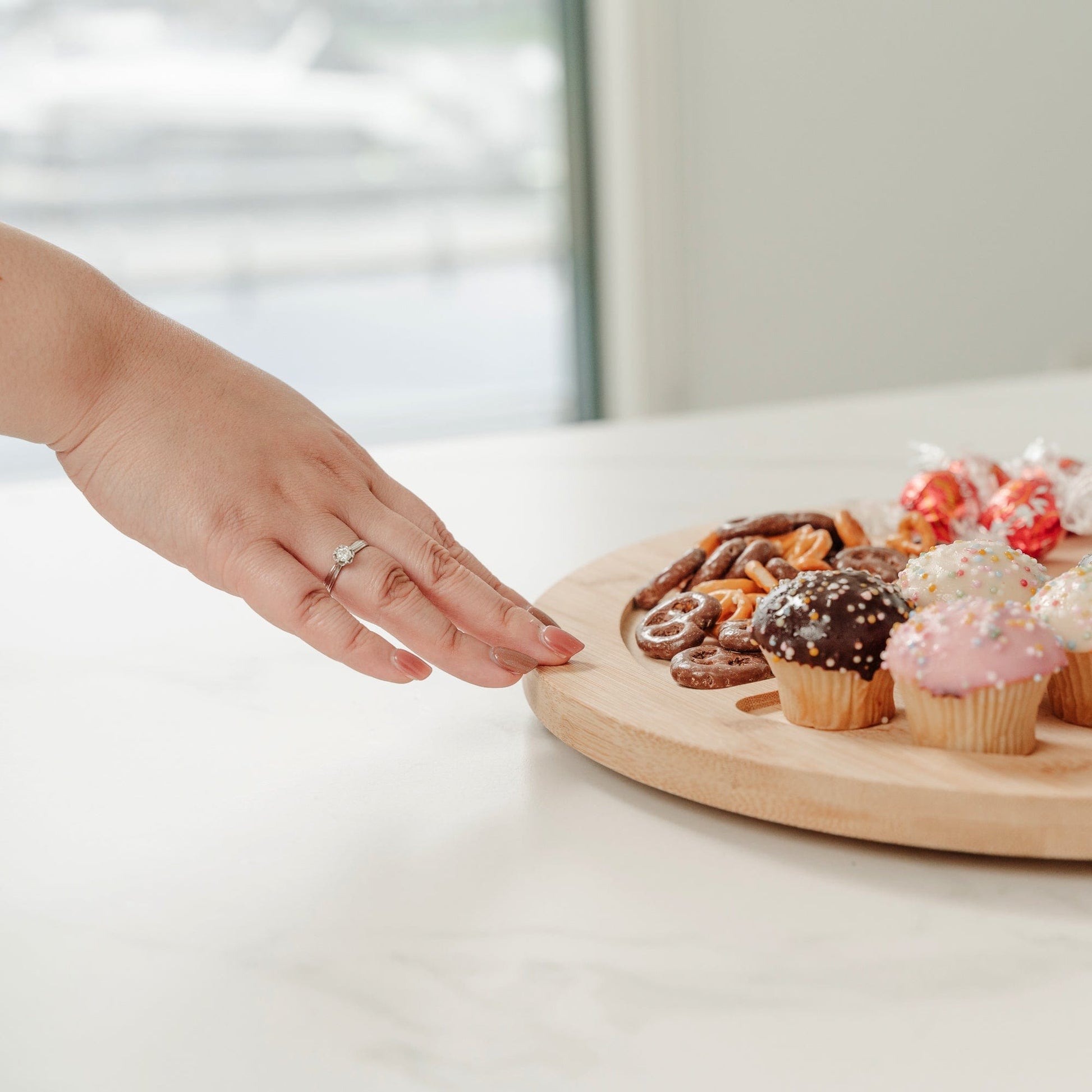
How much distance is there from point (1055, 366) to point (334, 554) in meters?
4.23

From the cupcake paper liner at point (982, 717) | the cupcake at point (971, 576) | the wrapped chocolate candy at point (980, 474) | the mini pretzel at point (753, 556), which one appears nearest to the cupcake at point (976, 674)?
the cupcake paper liner at point (982, 717)

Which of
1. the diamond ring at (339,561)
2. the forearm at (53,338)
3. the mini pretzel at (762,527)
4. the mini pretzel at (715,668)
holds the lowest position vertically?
the mini pretzel at (715,668)

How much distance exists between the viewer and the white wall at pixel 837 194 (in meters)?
4.16

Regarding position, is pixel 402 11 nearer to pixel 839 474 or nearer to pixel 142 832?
pixel 839 474

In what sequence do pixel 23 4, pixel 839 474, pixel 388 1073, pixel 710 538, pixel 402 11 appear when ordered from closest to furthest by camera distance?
1. pixel 388 1073
2. pixel 710 538
3. pixel 839 474
4. pixel 23 4
5. pixel 402 11

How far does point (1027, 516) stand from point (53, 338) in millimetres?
901

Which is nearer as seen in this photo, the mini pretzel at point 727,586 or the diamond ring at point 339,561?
the diamond ring at point 339,561

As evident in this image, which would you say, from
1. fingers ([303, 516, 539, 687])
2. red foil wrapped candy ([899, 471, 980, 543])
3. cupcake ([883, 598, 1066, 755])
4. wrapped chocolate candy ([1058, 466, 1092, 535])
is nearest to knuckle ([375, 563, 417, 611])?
fingers ([303, 516, 539, 687])

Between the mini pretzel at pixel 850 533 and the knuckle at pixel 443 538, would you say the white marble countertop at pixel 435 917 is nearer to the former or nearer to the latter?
the knuckle at pixel 443 538

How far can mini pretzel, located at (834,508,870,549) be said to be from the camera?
1199 millimetres

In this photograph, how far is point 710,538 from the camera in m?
1.21

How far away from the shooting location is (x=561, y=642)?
3.15ft

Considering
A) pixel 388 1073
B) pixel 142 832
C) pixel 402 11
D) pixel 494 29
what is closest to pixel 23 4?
pixel 402 11

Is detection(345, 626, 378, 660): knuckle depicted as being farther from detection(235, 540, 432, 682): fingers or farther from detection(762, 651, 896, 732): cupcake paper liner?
detection(762, 651, 896, 732): cupcake paper liner
